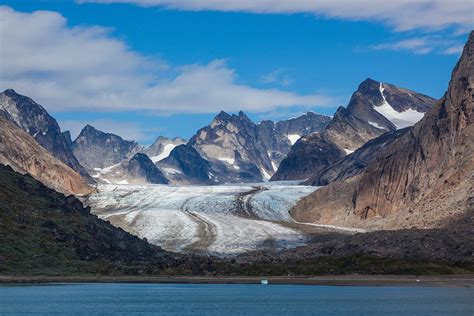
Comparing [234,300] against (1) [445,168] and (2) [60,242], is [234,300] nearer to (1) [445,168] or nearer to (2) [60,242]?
(2) [60,242]

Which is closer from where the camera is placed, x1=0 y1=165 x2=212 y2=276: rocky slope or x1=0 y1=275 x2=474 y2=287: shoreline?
x1=0 y1=275 x2=474 y2=287: shoreline

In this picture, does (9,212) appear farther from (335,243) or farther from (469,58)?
(469,58)

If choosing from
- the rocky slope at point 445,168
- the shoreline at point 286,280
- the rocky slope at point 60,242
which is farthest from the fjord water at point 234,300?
the rocky slope at point 445,168

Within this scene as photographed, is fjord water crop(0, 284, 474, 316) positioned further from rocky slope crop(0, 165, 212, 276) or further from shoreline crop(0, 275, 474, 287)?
rocky slope crop(0, 165, 212, 276)

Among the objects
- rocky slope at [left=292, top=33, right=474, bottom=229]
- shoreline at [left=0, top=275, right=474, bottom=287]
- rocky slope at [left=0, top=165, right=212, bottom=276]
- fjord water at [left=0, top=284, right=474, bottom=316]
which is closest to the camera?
fjord water at [left=0, top=284, right=474, bottom=316]

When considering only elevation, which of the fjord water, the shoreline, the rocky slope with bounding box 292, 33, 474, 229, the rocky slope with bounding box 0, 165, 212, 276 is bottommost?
the fjord water

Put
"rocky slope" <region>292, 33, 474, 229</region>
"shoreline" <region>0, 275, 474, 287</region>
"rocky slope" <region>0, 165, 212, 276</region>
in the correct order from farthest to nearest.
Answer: "rocky slope" <region>292, 33, 474, 229</region> < "rocky slope" <region>0, 165, 212, 276</region> < "shoreline" <region>0, 275, 474, 287</region>

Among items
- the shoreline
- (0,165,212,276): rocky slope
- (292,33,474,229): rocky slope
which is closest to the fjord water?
the shoreline

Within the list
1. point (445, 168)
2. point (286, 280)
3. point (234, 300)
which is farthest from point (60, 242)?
point (445, 168)

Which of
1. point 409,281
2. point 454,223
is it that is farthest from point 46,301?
point 454,223
